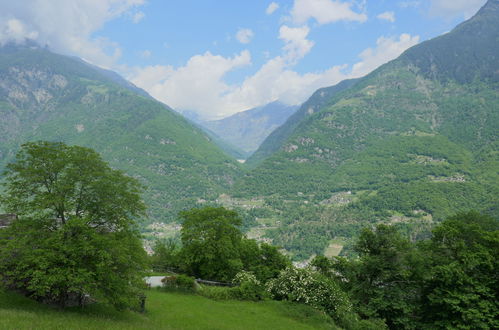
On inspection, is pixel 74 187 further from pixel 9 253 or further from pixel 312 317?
pixel 312 317

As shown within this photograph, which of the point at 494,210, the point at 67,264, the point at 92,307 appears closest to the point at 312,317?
the point at 92,307

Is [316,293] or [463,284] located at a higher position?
[316,293]

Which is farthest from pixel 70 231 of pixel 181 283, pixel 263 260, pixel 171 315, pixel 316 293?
pixel 263 260

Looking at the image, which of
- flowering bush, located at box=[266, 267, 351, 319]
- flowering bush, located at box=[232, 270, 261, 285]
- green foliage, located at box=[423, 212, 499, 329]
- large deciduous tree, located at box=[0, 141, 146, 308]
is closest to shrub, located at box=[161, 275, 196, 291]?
flowering bush, located at box=[232, 270, 261, 285]

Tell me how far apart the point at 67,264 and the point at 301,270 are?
72.1ft

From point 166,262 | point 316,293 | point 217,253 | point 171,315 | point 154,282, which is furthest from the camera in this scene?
point 166,262

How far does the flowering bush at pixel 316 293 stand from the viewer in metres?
28.0

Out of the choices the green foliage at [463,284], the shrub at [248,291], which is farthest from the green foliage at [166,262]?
the green foliage at [463,284]

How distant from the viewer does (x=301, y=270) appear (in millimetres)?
31859

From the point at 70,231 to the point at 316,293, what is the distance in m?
21.2

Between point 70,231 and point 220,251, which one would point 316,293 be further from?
point 70,231

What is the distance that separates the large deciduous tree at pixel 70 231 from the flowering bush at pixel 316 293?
49.8ft

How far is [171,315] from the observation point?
908 inches

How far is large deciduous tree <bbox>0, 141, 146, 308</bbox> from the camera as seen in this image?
17141mm
